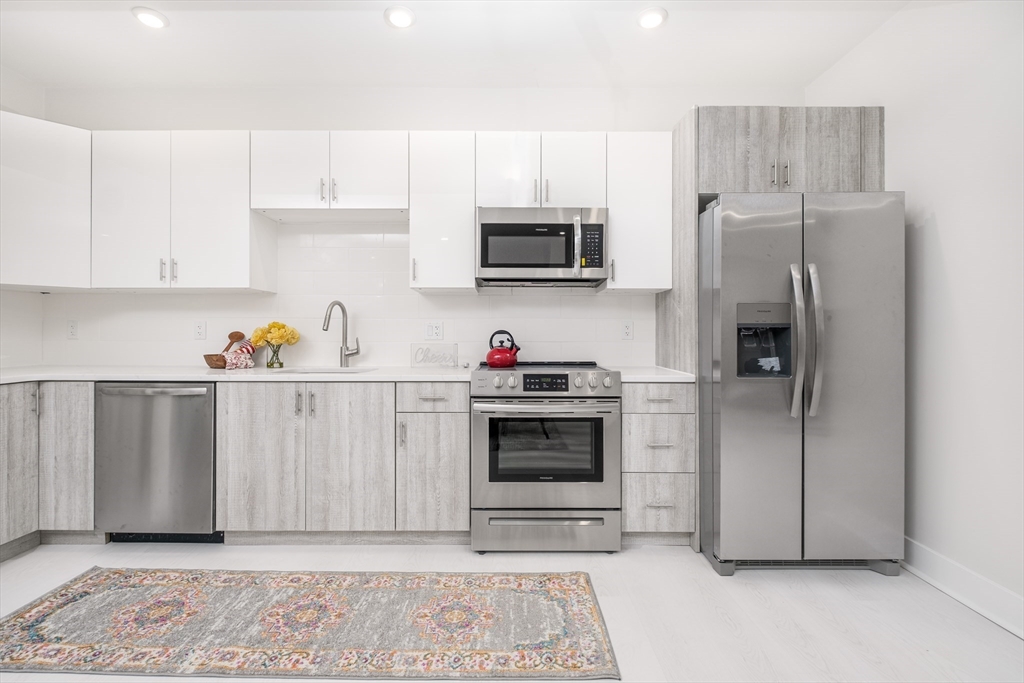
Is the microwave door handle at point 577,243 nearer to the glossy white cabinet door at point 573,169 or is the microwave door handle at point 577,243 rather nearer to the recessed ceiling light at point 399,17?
the glossy white cabinet door at point 573,169

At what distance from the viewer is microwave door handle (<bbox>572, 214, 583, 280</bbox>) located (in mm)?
2785

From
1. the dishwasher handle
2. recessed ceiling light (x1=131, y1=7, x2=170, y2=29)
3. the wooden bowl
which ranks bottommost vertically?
the dishwasher handle

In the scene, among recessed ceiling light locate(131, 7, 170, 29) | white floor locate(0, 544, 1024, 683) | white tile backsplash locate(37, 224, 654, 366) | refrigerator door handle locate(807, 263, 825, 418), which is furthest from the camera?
white tile backsplash locate(37, 224, 654, 366)

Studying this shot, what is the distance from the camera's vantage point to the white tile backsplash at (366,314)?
127 inches

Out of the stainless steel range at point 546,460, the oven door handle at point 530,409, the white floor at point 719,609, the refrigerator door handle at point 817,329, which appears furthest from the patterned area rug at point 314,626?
the refrigerator door handle at point 817,329

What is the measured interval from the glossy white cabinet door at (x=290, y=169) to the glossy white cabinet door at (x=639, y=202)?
64.5 inches

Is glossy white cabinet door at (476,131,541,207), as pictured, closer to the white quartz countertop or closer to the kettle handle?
the kettle handle

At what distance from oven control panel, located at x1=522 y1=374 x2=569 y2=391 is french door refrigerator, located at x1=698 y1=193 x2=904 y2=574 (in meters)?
0.74

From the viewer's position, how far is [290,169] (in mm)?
2891

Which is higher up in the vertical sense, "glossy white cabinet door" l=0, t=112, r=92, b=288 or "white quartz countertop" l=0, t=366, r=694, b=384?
"glossy white cabinet door" l=0, t=112, r=92, b=288

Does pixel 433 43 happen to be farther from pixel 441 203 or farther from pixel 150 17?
pixel 150 17

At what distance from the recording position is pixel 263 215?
3061mm

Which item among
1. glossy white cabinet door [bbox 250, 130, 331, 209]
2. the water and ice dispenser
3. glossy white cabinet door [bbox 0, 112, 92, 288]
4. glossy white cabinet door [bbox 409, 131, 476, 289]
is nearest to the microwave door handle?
glossy white cabinet door [bbox 409, 131, 476, 289]

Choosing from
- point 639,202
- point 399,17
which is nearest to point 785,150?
point 639,202
